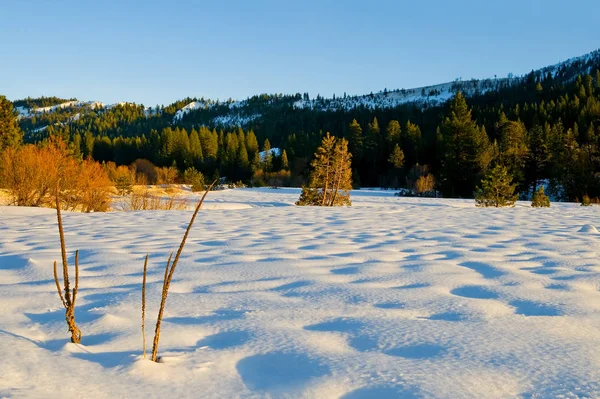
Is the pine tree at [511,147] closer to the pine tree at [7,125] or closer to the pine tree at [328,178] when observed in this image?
the pine tree at [328,178]

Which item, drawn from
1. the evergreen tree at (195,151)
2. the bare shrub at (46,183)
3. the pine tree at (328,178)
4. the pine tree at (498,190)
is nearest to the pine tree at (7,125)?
the bare shrub at (46,183)

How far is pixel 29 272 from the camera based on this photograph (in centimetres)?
282

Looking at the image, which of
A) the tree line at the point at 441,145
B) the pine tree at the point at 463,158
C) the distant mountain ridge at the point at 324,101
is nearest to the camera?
the pine tree at the point at 463,158

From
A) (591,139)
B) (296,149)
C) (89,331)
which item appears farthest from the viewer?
(296,149)

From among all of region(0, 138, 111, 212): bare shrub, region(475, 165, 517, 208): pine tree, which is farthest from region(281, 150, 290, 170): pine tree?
region(475, 165, 517, 208): pine tree

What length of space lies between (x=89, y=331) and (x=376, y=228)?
4539mm

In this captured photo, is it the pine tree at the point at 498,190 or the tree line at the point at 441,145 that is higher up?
the tree line at the point at 441,145

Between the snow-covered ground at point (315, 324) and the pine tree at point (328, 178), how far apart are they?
455 inches

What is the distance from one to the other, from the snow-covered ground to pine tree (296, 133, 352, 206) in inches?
455

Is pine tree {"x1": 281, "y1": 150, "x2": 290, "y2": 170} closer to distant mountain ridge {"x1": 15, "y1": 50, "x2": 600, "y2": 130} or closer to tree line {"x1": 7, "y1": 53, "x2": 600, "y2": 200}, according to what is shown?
tree line {"x1": 7, "y1": 53, "x2": 600, "y2": 200}

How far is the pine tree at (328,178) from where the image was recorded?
15.3 m

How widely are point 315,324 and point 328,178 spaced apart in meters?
13.7

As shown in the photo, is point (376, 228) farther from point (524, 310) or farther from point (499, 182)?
point (499, 182)

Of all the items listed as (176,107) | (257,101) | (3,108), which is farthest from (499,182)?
(176,107)
